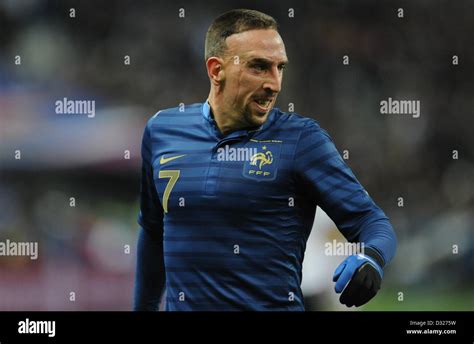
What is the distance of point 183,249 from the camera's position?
461 cm

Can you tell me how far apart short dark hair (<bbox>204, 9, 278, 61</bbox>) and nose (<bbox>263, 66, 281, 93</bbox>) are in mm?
258

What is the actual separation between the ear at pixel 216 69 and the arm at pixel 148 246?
1.68 ft

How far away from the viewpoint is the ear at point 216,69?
16.0ft

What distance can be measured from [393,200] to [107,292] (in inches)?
90.6

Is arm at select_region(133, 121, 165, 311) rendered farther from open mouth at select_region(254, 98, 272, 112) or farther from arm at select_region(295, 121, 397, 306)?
arm at select_region(295, 121, 397, 306)

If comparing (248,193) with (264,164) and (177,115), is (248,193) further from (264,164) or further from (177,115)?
(177,115)

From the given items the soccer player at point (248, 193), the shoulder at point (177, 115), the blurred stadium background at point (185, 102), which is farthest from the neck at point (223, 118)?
the blurred stadium background at point (185, 102)

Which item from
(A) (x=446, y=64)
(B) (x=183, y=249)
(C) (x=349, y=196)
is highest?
(A) (x=446, y=64)

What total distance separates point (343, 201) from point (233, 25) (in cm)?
119

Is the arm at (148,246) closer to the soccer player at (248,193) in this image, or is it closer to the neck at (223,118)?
the soccer player at (248,193)

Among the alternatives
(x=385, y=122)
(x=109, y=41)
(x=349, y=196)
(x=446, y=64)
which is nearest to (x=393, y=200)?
(x=385, y=122)

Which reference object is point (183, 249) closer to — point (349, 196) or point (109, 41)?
point (349, 196)

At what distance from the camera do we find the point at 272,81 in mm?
4773
